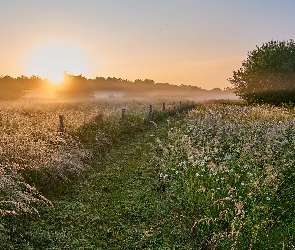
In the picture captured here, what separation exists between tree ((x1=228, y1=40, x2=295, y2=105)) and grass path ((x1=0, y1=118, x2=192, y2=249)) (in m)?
32.8

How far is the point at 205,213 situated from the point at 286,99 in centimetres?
3616

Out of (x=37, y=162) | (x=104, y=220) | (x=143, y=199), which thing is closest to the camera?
(x=104, y=220)

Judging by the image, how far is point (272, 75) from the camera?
125 ft

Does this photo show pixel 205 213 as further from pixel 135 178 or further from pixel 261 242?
pixel 135 178

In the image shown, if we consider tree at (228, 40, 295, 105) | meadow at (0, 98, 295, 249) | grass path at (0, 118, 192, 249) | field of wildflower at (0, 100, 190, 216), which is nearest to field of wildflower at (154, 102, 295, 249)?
meadow at (0, 98, 295, 249)

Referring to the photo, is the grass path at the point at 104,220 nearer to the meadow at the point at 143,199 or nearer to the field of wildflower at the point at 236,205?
the meadow at the point at 143,199

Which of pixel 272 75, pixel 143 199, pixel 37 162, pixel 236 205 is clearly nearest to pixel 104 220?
pixel 143 199

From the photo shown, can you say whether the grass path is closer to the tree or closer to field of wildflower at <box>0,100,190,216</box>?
field of wildflower at <box>0,100,190,216</box>

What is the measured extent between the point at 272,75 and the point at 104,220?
3648cm

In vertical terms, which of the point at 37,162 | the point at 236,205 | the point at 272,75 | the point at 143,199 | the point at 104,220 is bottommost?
the point at 104,220

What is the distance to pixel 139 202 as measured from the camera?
8039mm

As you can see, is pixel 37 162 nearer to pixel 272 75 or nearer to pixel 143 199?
pixel 143 199

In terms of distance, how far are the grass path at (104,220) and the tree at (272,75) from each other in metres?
32.8

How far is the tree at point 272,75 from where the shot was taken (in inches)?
1481
